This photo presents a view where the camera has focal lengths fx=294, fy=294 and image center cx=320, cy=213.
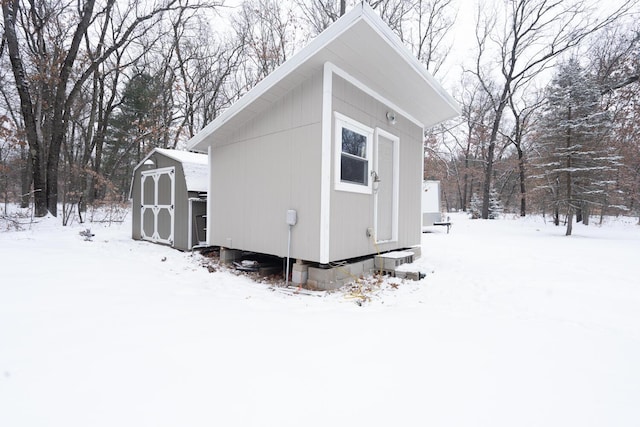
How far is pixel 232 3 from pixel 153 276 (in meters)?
12.8

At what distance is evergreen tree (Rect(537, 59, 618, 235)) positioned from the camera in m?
9.27

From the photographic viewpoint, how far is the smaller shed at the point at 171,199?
267 inches

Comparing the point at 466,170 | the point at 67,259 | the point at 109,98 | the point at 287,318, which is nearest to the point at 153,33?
the point at 109,98

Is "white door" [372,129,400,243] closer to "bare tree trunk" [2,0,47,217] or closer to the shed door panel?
the shed door panel

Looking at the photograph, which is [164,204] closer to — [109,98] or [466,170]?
[109,98]

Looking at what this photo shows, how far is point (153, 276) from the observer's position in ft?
14.6

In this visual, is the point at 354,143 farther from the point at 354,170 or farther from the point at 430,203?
the point at 430,203

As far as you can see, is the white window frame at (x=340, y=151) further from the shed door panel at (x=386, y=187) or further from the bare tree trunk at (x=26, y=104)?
the bare tree trunk at (x=26, y=104)

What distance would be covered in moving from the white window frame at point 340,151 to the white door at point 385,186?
0.15 meters

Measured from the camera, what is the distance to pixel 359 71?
4.25m

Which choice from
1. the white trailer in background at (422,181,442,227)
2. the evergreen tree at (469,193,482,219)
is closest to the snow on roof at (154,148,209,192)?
the white trailer in background at (422,181,442,227)

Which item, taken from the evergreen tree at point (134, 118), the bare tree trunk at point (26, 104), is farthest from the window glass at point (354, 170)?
the evergreen tree at point (134, 118)

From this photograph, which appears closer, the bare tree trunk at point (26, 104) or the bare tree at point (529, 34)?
the bare tree trunk at point (26, 104)

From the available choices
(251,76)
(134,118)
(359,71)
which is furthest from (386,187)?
(134,118)
